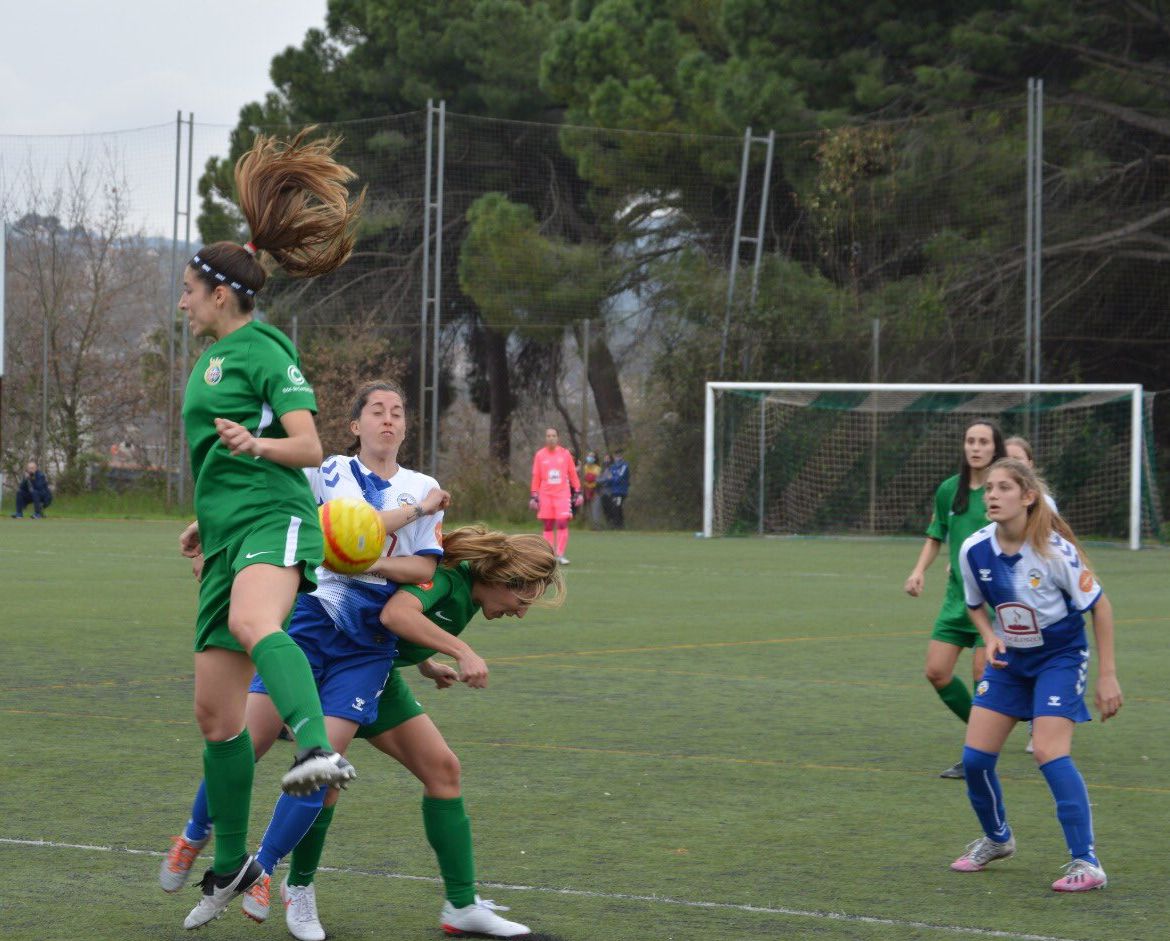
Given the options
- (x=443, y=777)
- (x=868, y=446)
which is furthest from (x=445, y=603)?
(x=868, y=446)

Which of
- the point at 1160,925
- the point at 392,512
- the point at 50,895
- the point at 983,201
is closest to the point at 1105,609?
the point at 1160,925

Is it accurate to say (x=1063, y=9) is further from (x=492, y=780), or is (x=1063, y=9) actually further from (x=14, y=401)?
(x=492, y=780)

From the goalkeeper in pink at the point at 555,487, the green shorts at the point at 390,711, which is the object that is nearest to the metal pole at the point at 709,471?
the goalkeeper in pink at the point at 555,487

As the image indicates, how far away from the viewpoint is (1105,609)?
20.0 feet

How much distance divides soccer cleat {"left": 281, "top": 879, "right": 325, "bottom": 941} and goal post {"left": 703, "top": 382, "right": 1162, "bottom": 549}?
87.8 feet

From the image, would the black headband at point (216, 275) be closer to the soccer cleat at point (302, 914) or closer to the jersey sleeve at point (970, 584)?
the soccer cleat at point (302, 914)

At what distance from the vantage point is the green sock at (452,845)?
4.94 metres

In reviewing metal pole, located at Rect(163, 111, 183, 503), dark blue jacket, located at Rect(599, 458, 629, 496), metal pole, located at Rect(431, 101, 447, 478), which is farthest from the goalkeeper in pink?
metal pole, located at Rect(163, 111, 183, 503)

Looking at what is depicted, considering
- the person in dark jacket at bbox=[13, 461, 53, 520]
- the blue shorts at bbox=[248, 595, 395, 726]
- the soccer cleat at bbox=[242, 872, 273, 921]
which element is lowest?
the person in dark jacket at bbox=[13, 461, 53, 520]

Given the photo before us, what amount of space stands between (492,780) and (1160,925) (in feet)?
10.0

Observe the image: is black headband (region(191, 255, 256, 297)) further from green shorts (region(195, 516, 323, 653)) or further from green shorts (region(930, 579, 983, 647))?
green shorts (region(930, 579, 983, 647))

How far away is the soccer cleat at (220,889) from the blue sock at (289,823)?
6cm

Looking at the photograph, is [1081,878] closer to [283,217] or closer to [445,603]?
[445,603]

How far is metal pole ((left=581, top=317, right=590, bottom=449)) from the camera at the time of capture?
35.3 m
